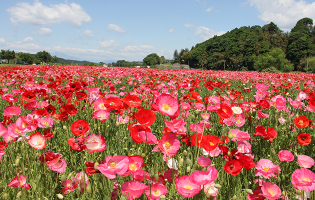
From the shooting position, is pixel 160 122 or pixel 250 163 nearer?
pixel 250 163

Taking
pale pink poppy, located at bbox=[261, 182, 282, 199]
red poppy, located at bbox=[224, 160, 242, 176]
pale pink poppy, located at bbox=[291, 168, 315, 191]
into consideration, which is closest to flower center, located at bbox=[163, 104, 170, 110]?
red poppy, located at bbox=[224, 160, 242, 176]

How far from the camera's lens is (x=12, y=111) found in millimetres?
1856

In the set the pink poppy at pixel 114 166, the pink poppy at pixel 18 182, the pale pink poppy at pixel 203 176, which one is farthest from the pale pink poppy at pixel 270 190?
the pink poppy at pixel 18 182

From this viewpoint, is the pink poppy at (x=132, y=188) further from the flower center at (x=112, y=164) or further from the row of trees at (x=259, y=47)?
the row of trees at (x=259, y=47)

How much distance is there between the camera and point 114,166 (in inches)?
37.7

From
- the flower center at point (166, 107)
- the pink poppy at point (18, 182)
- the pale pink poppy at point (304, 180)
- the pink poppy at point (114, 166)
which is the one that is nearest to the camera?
the pink poppy at point (114, 166)

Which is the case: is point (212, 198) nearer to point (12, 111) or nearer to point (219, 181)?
point (219, 181)

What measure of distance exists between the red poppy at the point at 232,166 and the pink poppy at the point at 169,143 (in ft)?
1.11

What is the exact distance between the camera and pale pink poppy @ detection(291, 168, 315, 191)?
102cm

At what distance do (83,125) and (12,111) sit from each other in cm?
102

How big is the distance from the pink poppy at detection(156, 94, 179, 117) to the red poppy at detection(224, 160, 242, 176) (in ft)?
1.52

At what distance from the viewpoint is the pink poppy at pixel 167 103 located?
1.24 m

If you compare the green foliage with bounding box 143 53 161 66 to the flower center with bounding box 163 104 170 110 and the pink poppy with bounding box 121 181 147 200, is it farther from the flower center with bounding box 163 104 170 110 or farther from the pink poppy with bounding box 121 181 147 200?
the pink poppy with bounding box 121 181 147 200

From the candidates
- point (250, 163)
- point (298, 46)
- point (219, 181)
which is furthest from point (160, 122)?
point (298, 46)
